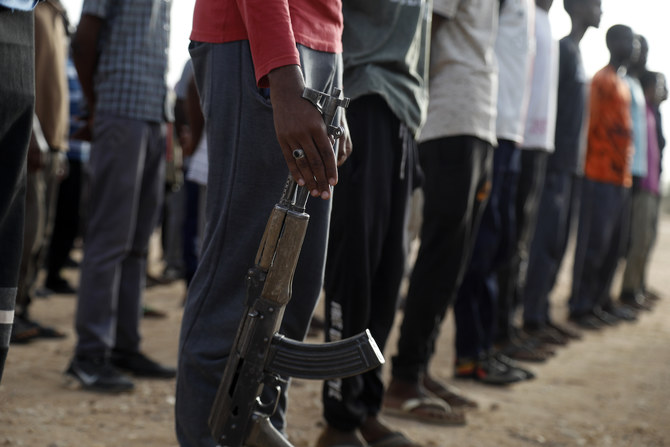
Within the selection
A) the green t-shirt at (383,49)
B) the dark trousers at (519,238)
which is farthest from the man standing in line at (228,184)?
the dark trousers at (519,238)

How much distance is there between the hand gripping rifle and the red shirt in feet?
0.37

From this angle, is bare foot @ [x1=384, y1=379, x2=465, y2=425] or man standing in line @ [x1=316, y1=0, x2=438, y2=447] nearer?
man standing in line @ [x1=316, y1=0, x2=438, y2=447]

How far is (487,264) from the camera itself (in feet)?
12.4

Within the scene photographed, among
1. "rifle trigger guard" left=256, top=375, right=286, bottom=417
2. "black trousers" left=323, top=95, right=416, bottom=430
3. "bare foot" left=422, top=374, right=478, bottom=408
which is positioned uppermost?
"black trousers" left=323, top=95, right=416, bottom=430

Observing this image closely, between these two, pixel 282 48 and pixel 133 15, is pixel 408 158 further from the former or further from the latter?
pixel 133 15

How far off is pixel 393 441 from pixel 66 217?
13.7ft

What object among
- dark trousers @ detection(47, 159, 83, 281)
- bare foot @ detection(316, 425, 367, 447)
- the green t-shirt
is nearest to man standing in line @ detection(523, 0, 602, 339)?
bare foot @ detection(316, 425, 367, 447)

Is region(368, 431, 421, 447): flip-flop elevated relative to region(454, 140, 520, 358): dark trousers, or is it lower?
lower

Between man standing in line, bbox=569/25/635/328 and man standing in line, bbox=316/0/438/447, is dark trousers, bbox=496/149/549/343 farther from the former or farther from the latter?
man standing in line, bbox=316/0/438/447

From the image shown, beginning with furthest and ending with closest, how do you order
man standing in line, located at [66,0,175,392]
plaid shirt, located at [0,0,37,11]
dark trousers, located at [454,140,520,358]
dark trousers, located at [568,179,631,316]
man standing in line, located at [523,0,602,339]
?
dark trousers, located at [568,179,631,316]
man standing in line, located at [523,0,602,339]
dark trousers, located at [454,140,520,358]
man standing in line, located at [66,0,175,392]
plaid shirt, located at [0,0,37,11]

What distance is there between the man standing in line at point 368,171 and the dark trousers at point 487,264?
1.46 meters

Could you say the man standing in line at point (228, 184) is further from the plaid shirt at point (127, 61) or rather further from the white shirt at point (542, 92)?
the white shirt at point (542, 92)

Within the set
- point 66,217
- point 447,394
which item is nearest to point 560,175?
point 447,394

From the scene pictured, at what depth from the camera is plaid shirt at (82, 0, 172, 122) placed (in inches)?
121
